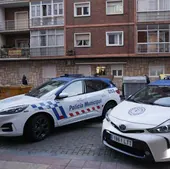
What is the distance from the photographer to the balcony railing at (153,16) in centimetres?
1964

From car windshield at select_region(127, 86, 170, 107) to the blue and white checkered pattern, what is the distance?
66.8 inches

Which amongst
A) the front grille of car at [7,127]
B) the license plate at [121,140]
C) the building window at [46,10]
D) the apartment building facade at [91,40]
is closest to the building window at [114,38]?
the apartment building facade at [91,40]

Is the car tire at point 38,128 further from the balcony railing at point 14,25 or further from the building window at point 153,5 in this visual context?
the balcony railing at point 14,25

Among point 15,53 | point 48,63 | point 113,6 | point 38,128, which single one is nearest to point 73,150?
point 38,128

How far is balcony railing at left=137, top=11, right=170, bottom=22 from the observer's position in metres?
19.6

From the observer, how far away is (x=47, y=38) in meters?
21.7

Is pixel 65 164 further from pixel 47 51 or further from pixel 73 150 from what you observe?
pixel 47 51

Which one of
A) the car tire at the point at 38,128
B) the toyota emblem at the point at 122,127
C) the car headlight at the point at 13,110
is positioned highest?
the car headlight at the point at 13,110

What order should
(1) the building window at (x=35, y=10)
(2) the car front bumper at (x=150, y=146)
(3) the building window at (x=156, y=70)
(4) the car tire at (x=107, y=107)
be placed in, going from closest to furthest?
1. (2) the car front bumper at (x=150, y=146)
2. (4) the car tire at (x=107, y=107)
3. (3) the building window at (x=156, y=70)
4. (1) the building window at (x=35, y=10)

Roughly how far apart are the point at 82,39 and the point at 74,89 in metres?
15.7

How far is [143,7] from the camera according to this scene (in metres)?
20.0

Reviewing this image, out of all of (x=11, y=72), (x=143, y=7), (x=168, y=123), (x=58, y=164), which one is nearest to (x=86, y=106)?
(x=58, y=164)

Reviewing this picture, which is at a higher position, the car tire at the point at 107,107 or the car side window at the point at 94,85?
the car side window at the point at 94,85

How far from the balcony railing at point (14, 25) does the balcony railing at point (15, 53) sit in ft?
7.67
